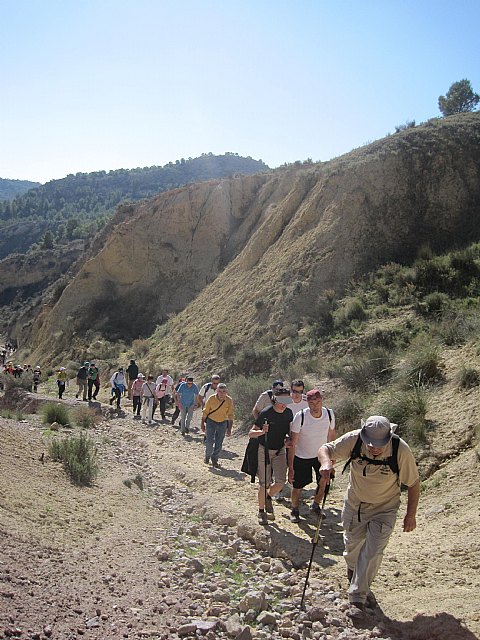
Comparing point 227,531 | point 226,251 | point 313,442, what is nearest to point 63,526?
point 227,531

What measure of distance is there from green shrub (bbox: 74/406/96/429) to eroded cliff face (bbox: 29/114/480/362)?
7.13 meters

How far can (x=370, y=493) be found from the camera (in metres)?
4.60

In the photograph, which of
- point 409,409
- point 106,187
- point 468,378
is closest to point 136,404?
point 409,409

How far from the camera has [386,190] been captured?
75.6 ft

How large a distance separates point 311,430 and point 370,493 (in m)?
2.20

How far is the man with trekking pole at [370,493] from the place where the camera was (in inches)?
175

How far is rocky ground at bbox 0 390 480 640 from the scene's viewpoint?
13.8 feet

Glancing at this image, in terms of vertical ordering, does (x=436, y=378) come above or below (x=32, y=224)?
below

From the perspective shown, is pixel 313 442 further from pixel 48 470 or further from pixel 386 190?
pixel 386 190

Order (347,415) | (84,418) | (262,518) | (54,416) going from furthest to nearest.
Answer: (84,418)
(54,416)
(347,415)
(262,518)

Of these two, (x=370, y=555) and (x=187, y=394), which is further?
(x=187, y=394)

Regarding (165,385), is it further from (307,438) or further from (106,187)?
(106,187)

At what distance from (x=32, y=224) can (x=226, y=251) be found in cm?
7775

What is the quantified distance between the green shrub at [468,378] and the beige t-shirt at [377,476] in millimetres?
5575
